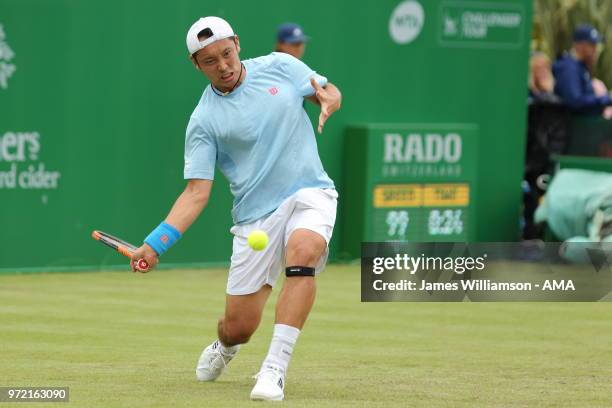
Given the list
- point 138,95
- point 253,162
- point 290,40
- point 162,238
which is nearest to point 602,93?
point 290,40

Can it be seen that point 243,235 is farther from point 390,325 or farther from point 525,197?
point 525,197

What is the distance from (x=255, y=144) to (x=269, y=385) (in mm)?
1262

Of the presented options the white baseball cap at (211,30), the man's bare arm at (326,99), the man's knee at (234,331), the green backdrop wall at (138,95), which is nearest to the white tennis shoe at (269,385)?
the man's knee at (234,331)

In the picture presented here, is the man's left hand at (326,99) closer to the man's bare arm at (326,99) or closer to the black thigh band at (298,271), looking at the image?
the man's bare arm at (326,99)

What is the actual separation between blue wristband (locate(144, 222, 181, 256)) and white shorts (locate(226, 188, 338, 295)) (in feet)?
1.33

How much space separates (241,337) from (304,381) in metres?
0.46

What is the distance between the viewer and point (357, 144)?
1521 centimetres

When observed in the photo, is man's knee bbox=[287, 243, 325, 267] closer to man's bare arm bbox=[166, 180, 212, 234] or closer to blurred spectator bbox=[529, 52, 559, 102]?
man's bare arm bbox=[166, 180, 212, 234]

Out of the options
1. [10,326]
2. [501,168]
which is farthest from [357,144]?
[10,326]

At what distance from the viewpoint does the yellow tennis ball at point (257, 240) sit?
741 centimetres

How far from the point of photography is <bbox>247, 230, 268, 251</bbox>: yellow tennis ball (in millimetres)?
7406

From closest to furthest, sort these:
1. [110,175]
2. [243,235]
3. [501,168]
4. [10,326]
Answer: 1. [243,235]
2. [10,326]
3. [110,175]
4. [501,168]

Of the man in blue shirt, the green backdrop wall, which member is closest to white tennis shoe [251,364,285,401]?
the green backdrop wall

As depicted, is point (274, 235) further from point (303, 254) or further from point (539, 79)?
point (539, 79)
